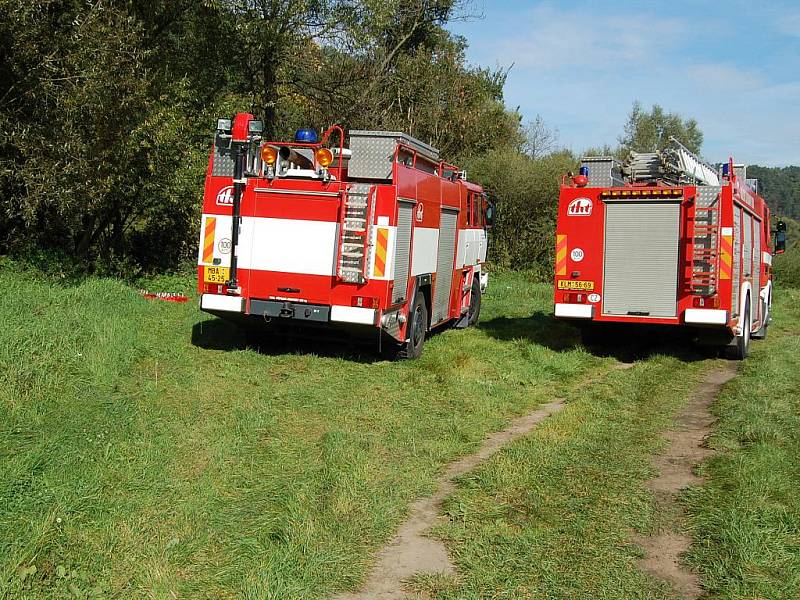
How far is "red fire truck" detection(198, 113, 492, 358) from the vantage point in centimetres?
969

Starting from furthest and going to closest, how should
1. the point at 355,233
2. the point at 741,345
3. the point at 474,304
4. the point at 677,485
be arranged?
the point at 474,304 → the point at 741,345 → the point at 355,233 → the point at 677,485

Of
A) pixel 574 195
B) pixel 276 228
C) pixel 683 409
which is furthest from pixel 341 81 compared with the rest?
pixel 683 409

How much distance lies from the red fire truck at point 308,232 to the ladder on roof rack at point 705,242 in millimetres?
4045

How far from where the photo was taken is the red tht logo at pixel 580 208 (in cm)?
1196

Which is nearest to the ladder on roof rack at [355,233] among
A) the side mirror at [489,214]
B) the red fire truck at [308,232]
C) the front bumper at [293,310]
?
the red fire truck at [308,232]

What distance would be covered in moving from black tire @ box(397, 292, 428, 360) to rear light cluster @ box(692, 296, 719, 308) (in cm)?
381

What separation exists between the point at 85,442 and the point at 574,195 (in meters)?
8.28

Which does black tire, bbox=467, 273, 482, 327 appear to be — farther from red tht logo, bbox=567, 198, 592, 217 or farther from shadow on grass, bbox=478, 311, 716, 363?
red tht logo, bbox=567, 198, 592, 217

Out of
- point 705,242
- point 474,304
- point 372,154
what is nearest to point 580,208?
point 705,242

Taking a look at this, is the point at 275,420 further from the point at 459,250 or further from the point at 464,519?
the point at 459,250

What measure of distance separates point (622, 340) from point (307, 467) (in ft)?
28.6

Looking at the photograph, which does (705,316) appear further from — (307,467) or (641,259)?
(307,467)

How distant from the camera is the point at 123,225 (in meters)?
18.0

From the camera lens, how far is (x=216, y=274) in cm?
1004
